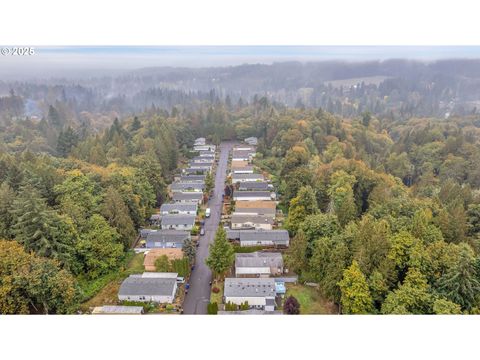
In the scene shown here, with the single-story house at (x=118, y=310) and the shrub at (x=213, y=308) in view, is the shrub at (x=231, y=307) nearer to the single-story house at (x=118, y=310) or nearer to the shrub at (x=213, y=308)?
the shrub at (x=213, y=308)

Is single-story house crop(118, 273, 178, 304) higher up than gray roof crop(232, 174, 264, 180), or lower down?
lower down

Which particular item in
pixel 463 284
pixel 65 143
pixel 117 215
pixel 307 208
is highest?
pixel 65 143

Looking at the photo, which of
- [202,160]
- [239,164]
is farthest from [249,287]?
[202,160]

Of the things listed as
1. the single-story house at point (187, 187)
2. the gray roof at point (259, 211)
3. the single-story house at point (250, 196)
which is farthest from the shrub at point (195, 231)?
the single-story house at point (187, 187)

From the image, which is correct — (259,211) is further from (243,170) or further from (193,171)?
(193,171)

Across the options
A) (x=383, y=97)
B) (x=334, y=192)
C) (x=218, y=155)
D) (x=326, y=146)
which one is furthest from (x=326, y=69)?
(x=383, y=97)

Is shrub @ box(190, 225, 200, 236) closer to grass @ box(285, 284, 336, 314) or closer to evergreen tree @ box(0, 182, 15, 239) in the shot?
grass @ box(285, 284, 336, 314)

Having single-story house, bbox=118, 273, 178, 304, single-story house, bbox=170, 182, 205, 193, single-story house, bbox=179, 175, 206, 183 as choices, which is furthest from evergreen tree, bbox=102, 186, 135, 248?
single-story house, bbox=179, 175, 206, 183
